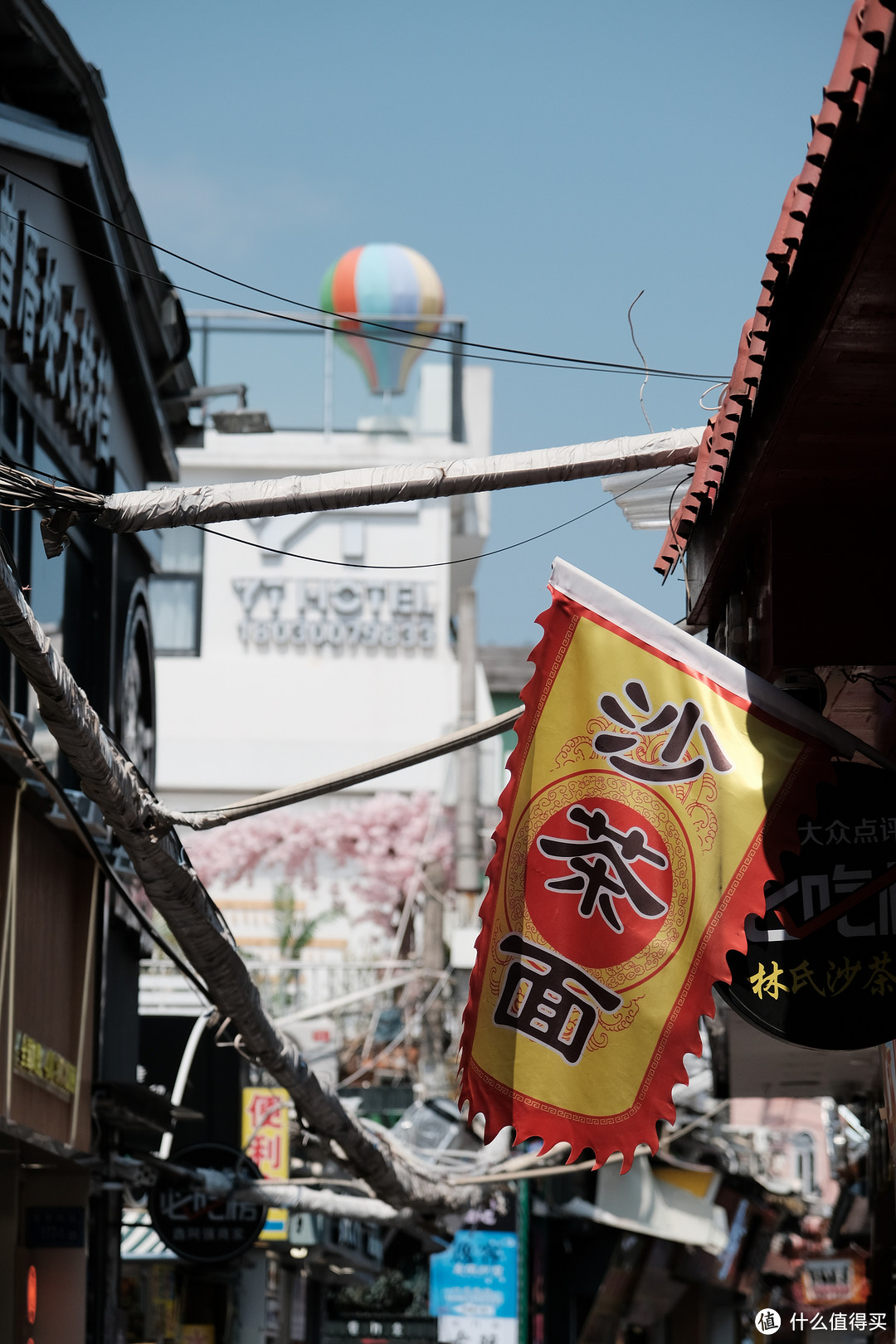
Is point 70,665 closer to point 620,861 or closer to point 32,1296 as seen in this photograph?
point 32,1296

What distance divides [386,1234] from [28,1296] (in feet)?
54.3

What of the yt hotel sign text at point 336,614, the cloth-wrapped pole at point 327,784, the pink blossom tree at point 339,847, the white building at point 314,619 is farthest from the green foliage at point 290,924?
the cloth-wrapped pole at point 327,784

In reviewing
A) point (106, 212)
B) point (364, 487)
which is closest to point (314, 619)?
point (106, 212)

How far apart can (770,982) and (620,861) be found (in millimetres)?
660

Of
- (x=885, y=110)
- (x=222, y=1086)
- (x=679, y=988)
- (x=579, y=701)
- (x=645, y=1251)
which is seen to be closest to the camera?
(x=885, y=110)

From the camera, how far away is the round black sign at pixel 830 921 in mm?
5633

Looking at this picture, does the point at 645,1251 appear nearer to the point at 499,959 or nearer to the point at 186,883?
the point at 186,883

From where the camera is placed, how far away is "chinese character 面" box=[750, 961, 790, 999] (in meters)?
5.68

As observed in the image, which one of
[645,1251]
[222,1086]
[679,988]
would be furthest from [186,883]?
[645,1251]

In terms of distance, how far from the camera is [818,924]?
18.8 ft

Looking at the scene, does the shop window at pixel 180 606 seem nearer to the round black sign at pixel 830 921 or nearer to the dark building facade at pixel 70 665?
the dark building facade at pixel 70 665

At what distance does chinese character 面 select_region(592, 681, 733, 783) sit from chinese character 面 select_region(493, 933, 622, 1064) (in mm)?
724

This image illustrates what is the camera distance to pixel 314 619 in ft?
150

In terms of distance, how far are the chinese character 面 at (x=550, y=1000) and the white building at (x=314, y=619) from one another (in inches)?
1506
